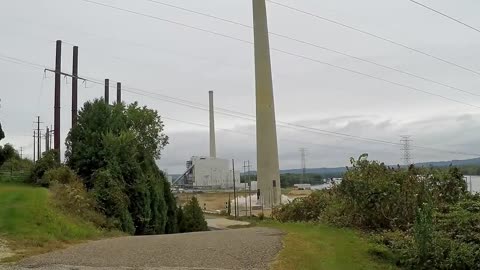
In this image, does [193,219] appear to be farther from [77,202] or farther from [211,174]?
[211,174]

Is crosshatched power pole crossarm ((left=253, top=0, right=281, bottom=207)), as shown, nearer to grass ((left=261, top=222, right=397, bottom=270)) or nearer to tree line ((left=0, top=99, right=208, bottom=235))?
tree line ((left=0, top=99, right=208, bottom=235))

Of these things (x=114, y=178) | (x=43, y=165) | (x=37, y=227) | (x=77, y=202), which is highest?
(x=43, y=165)

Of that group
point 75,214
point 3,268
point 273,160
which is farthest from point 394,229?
point 273,160

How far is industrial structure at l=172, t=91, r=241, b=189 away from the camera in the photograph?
348ft

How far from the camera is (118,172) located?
3136 centimetres

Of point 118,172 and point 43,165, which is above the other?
point 43,165

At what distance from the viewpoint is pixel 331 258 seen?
13.2m

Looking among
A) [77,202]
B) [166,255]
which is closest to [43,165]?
[77,202]

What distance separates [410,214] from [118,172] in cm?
1789

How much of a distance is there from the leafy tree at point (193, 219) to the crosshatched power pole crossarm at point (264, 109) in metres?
16.8

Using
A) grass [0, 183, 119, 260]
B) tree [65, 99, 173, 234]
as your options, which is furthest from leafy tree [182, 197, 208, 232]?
grass [0, 183, 119, 260]

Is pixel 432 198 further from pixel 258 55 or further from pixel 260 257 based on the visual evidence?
pixel 258 55

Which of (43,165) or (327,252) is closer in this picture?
(327,252)

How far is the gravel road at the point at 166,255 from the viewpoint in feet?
39.8
